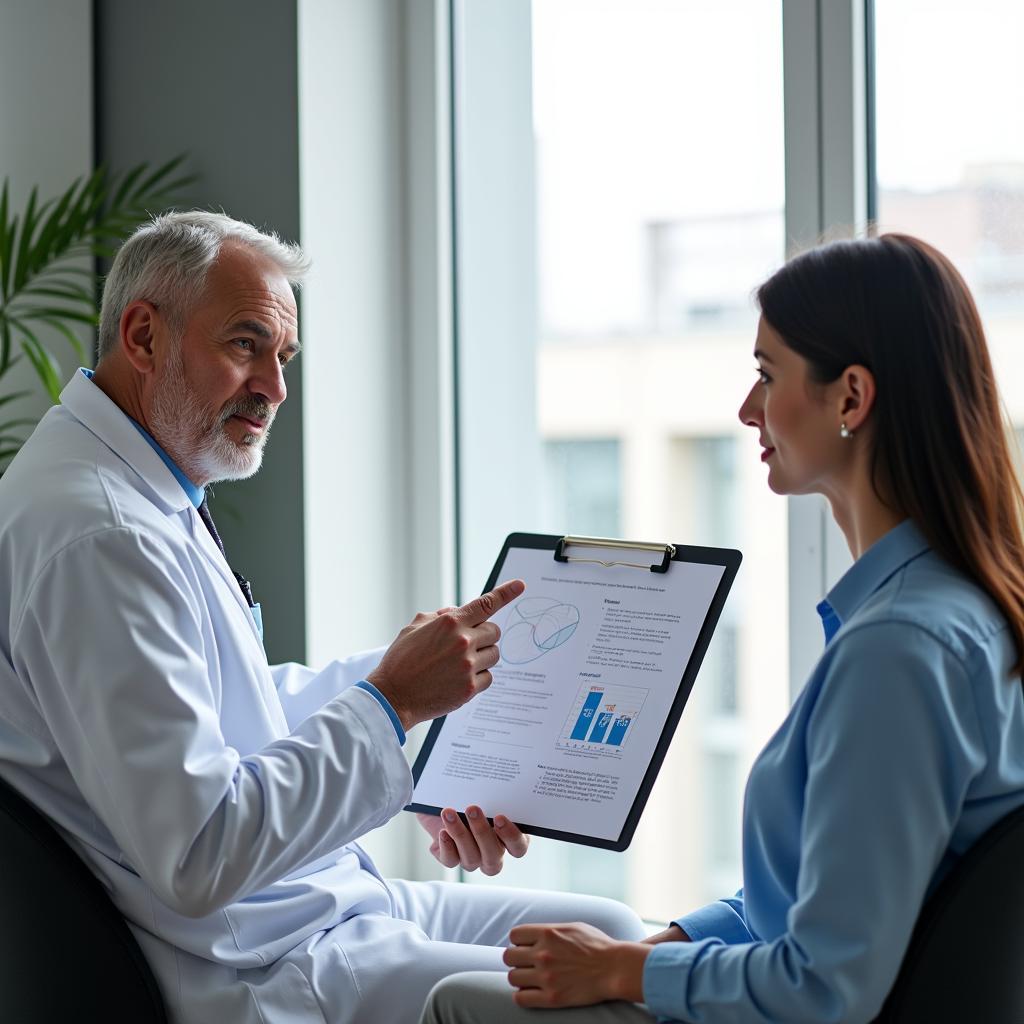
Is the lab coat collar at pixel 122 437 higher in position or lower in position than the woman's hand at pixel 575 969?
higher

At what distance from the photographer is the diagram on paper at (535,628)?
1680 mm

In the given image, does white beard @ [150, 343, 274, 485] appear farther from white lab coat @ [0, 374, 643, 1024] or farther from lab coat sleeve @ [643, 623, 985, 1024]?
lab coat sleeve @ [643, 623, 985, 1024]

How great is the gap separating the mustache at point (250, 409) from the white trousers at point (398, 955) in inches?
28.0

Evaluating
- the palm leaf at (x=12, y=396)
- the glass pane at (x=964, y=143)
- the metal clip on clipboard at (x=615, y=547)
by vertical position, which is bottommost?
the metal clip on clipboard at (x=615, y=547)

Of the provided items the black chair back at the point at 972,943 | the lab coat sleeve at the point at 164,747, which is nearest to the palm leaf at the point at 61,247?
the lab coat sleeve at the point at 164,747

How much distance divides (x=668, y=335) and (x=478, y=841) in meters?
1.22

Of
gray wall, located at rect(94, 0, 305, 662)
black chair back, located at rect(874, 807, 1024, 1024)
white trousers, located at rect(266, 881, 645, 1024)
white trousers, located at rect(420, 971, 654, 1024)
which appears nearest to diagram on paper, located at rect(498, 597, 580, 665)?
white trousers, located at rect(266, 881, 645, 1024)

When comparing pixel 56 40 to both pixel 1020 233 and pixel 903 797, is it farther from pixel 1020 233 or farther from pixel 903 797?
pixel 903 797

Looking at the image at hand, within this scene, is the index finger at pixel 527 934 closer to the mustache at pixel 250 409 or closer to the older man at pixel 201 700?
the older man at pixel 201 700

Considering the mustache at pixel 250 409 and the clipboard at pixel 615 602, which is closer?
the clipboard at pixel 615 602

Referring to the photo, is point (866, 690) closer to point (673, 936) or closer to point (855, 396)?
point (855, 396)

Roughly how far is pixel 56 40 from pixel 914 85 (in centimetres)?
177

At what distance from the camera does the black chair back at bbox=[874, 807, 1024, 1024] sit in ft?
3.35

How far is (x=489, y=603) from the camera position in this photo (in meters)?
1.62
